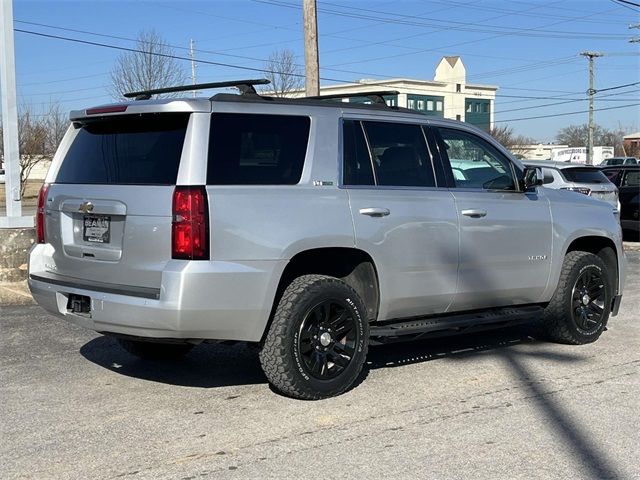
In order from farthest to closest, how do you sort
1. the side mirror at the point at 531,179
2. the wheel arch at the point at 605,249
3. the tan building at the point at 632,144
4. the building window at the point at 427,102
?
the tan building at the point at 632,144, the building window at the point at 427,102, the wheel arch at the point at 605,249, the side mirror at the point at 531,179

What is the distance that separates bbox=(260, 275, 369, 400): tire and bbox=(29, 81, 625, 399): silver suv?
0.4 inches

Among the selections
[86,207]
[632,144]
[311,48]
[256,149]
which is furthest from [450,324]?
[632,144]

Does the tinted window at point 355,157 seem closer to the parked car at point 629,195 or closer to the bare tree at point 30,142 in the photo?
the parked car at point 629,195

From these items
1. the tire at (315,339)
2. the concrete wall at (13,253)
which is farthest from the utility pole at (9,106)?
the tire at (315,339)

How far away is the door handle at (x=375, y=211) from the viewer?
207 inches

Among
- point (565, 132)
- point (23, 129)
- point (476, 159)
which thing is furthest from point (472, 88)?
point (476, 159)

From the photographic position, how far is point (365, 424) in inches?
185

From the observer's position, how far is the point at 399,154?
19.0ft

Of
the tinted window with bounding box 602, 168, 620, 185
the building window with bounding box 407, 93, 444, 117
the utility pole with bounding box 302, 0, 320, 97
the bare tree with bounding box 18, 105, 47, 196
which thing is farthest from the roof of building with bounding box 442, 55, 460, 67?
the utility pole with bounding box 302, 0, 320, 97

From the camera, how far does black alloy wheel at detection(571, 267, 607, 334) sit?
687 cm

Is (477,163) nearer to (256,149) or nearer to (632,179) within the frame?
(256,149)

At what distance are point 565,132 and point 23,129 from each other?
3661 inches

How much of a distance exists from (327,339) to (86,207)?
1.84 meters

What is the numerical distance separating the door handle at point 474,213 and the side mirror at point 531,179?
643mm
